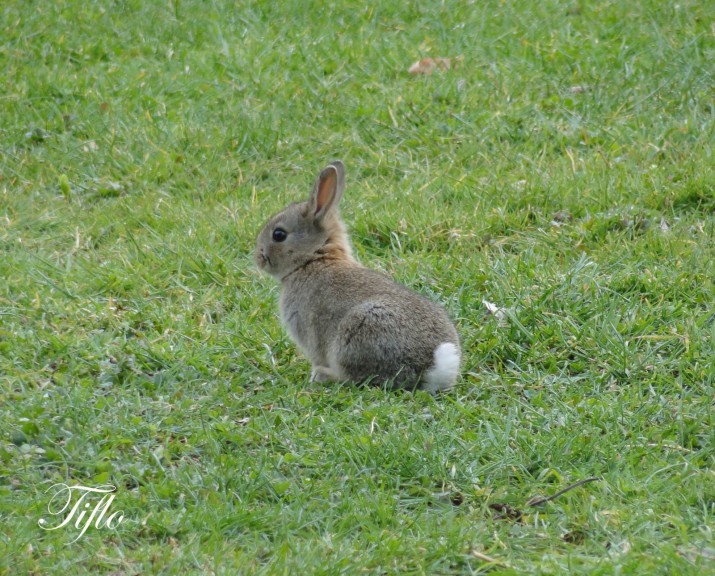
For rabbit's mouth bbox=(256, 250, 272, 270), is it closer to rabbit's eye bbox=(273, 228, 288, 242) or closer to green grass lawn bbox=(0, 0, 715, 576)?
rabbit's eye bbox=(273, 228, 288, 242)

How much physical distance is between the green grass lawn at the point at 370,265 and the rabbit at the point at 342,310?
0.16 m

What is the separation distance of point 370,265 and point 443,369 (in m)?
1.69

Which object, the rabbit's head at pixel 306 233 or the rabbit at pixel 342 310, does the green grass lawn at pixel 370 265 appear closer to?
the rabbit at pixel 342 310

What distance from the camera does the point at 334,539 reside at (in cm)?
449

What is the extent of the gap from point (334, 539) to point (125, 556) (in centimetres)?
79

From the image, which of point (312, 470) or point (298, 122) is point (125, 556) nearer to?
point (312, 470)

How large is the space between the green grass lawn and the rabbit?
16 cm

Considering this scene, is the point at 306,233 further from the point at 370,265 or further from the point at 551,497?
the point at 551,497

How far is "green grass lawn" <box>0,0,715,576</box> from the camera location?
4.59 metres

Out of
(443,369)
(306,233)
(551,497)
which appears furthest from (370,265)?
(551,497)

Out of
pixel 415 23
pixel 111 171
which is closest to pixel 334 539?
pixel 111 171

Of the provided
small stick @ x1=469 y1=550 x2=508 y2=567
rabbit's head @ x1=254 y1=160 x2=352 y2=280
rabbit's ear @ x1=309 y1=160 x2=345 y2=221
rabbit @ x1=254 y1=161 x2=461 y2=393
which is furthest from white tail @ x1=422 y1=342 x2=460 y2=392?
small stick @ x1=469 y1=550 x2=508 y2=567

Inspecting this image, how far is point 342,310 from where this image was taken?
6145 mm

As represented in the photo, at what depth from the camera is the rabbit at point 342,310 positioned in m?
5.83
